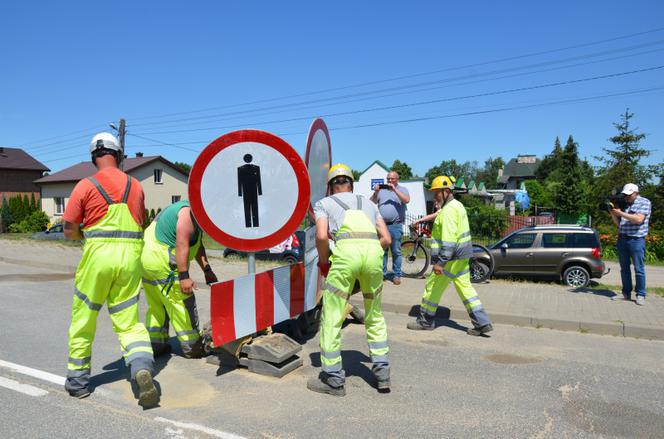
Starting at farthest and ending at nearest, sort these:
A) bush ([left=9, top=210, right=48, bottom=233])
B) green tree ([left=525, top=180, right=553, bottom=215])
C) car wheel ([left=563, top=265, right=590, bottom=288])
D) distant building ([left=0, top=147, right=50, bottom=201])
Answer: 1. green tree ([left=525, top=180, right=553, bottom=215])
2. distant building ([left=0, top=147, right=50, bottom=201])
3. bush ([left=9, top=210, right=48, bottom=233])
4. car wheel ([left=563, top=265, right=590, bottom=288])

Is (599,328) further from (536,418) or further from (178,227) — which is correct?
(178,227)

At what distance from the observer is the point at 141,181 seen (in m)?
44.3

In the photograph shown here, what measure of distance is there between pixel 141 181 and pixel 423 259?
3852cm

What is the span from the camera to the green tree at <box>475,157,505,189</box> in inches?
4624

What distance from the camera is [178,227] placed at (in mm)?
4473

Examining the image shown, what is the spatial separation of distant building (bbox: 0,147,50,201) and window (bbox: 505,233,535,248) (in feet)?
159

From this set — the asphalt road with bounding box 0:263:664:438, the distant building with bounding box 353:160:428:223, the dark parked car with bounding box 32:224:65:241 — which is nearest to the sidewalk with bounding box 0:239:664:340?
the asphalt road with bounding box 0:263:664:438

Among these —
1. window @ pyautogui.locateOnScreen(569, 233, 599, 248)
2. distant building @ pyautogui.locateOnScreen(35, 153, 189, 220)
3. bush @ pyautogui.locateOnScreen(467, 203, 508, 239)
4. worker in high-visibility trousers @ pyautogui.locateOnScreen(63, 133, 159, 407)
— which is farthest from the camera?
distant building @ pyautogui.locateOnScreen(35, 153, 189, 220)

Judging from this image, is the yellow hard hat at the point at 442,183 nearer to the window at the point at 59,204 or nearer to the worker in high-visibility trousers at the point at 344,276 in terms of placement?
the worker in high-visibility trousers at the point at 344,276

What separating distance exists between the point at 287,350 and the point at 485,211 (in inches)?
898

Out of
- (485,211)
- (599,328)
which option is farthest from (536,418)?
(485,211)

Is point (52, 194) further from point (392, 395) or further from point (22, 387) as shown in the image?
point (392, 395)

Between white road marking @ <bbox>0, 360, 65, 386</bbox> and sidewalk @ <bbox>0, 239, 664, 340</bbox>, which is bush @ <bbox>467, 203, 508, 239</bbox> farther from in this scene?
white road marking @ <bbox>0, 360, 65, 386</bbox>

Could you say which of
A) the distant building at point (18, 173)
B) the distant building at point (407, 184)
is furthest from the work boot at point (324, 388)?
the distant building at point (18, 173)
